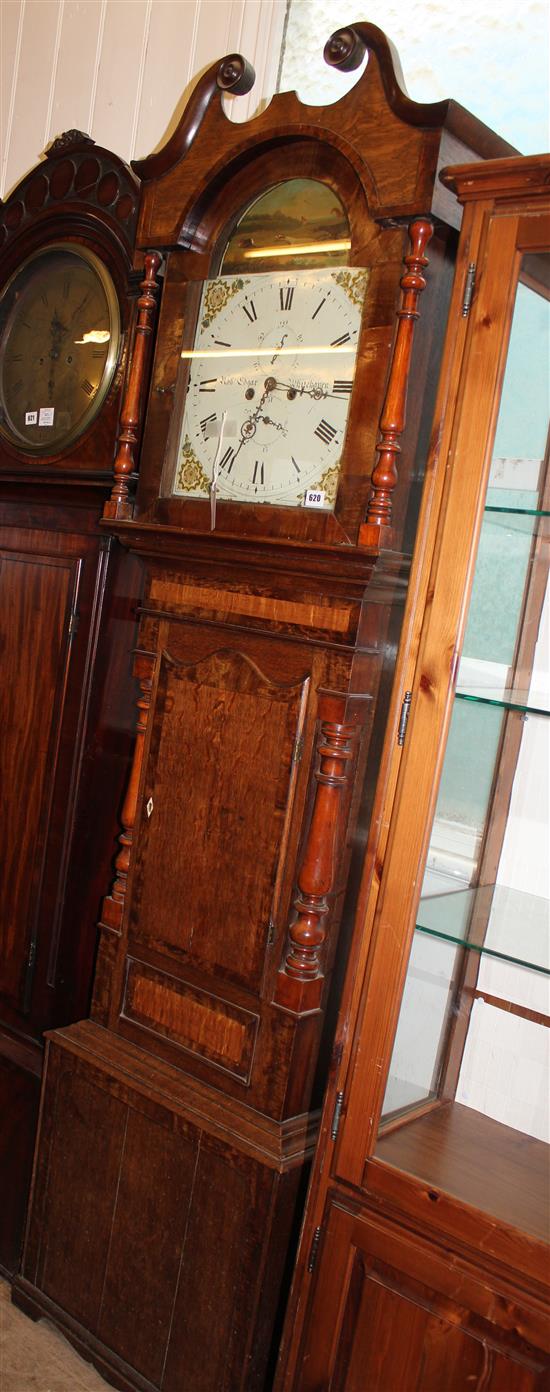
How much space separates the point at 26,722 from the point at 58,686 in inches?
5.0

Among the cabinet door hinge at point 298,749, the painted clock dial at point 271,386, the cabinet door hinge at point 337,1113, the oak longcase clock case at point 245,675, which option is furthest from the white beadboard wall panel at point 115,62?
the cabinet door hinge at point 337,1113

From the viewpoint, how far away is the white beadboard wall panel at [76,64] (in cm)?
271

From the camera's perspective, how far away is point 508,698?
65.7 inches

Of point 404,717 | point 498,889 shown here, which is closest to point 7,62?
point 404,717

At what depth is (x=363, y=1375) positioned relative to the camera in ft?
5.66

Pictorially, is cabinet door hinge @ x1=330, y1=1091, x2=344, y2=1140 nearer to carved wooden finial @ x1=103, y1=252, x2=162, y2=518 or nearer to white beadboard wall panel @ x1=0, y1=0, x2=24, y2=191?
carved wooden finial @ x1=103, y1=252, x2=162, y2=518

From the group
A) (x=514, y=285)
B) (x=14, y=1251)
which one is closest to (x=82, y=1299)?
(x=14, y=1251)

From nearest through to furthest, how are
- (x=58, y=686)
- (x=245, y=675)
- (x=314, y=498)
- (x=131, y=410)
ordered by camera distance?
(x=314, y=498) < (x=245, y=675) < (x=131, y=410) < (x=58, y=686)

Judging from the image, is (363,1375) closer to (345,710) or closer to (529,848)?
(529,848)

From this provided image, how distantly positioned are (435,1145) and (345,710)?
660 mm

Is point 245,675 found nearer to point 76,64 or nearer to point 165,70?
point 165,70

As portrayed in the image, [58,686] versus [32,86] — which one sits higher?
[32,86]

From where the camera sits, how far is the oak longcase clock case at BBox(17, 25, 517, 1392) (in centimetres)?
178

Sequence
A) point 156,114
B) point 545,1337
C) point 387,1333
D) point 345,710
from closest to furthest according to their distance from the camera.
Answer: point 545,1337
point 387,1333
point 345,710
point 156,114
